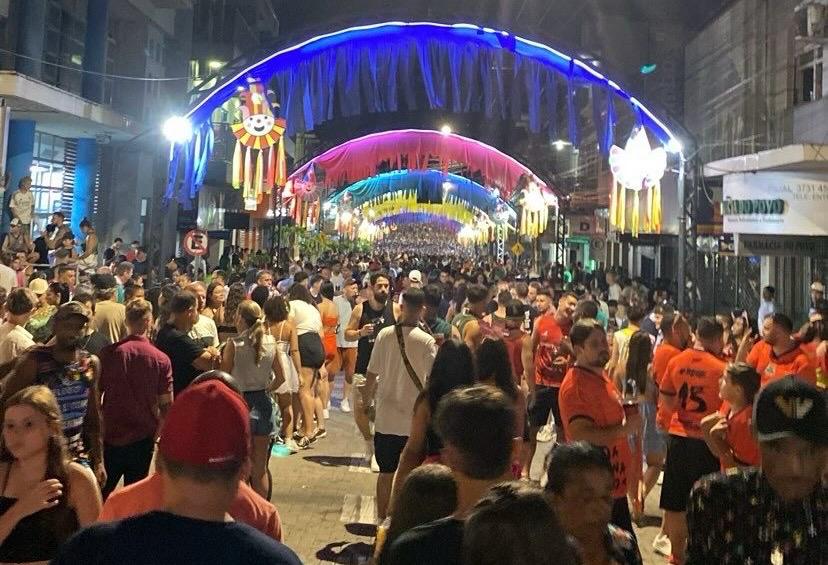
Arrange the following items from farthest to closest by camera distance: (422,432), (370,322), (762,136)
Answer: (762,136)
(370,322)
(422,432)

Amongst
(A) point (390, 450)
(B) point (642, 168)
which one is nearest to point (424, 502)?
(A) point (390, 450)

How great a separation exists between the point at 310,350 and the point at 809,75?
577 inches

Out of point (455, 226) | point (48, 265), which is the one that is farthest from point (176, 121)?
point (455, 226)

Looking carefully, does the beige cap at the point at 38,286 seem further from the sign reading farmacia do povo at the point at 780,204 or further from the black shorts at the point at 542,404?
the sign reading farmacia do povo at the point at 780,204

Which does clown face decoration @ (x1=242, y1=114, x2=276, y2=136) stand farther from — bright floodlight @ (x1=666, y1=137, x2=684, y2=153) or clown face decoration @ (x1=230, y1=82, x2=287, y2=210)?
bright floodlight @ (x1=666, y1=137, x2=684, y2=153)

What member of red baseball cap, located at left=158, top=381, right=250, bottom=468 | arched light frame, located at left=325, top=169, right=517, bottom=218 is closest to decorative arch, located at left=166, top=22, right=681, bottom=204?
red baseball cap, located at left=158, top=381, right=250, bottom=468

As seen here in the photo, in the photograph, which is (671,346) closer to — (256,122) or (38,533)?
(38,533)

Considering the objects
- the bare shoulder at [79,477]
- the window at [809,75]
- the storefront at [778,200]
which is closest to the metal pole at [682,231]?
the storefront at [778,200]

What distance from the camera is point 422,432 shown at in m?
4.64

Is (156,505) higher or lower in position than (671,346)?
lower

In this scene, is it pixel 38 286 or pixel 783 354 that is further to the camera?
pixel 38 286

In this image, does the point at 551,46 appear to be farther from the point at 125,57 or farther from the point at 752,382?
the point at 125,57

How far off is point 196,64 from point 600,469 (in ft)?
121

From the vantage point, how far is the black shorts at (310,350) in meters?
9.65
